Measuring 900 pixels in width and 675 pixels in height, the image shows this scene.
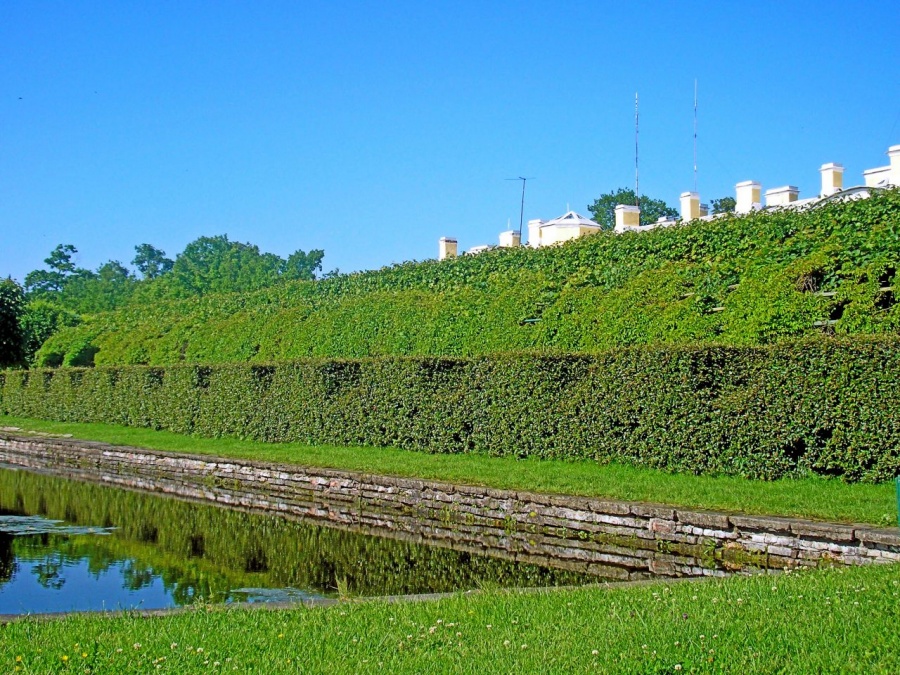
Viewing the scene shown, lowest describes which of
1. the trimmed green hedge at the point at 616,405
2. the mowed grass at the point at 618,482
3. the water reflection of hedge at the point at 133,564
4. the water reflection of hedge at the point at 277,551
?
the water reflection of hedge at the point at 133,564

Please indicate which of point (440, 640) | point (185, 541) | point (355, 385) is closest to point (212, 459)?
point (355, 385)

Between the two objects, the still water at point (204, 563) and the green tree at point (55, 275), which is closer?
the still water at point (204, 563)

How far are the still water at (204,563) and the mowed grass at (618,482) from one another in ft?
7.43

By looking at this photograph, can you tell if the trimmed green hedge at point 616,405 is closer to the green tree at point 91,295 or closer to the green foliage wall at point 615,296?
the green foliage wall at point 615,296

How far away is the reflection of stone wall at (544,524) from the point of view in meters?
10.3

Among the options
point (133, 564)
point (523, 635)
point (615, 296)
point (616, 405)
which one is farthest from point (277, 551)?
point (615, 296)

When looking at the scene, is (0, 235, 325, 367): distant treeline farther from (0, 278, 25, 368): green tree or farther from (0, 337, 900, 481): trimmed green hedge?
(0, 337, 900, 481): trimmed green hedge

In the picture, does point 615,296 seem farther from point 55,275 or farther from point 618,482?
point 55,275

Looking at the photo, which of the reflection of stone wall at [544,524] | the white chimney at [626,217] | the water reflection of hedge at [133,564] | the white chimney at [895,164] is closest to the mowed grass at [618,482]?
the reflection of stone wall at [544,524]

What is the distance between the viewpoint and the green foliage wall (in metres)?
16.4

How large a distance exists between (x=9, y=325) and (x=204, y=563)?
25486mm

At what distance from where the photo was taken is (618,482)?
14039 mm

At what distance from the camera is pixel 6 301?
3378 cm

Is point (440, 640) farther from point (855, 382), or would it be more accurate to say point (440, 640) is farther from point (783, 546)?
point (855, 382)
